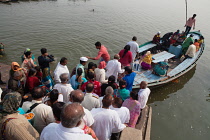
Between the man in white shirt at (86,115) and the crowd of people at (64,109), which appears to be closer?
the crowd of people at (64,109)

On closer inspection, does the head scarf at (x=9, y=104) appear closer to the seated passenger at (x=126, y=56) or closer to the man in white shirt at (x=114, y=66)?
the man in white shirt at (x=114, y=66)

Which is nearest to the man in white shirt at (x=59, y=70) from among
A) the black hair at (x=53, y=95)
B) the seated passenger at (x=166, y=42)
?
the black hair at (x=53, y=95)

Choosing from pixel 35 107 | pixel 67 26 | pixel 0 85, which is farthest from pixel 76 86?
pixel 67 26

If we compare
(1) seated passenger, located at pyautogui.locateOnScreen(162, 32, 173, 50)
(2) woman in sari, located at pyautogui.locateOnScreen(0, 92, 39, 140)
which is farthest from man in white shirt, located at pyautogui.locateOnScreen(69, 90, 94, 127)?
(1) seated passenger, located at pyautogui.locateOnScreen(162, 32, 173, 50)

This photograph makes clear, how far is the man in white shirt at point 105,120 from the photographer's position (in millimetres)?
2996

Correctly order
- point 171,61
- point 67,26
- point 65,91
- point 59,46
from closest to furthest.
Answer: point 65,91, point 171,61, point 59,46, point 67,26

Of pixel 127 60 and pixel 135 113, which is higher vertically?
pixel 127 60

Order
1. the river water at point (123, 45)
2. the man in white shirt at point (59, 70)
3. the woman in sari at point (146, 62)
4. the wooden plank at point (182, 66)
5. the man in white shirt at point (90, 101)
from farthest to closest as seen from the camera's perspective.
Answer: the wooden plank at point (182, 66) < the woman in sari at point (146, 62) < the river water at point (123, 45) < the man in white shirt at point (59, 70) < the man in white shirt at point (90, 101)

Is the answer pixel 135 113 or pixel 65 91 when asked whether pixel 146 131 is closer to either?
pixel 135 113

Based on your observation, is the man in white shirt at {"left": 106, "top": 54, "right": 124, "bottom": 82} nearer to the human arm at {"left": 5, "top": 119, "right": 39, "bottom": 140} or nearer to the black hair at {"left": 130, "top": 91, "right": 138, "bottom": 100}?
the black hair at {"left": 130, "top": 91, "right": 138, "bottom": 100}

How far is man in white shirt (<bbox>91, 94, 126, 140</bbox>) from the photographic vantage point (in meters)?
3.00

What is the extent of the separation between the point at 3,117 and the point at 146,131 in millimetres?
3968

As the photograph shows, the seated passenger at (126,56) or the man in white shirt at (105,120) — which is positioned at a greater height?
the seated passenger at (126,56)

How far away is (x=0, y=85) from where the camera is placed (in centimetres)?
636
